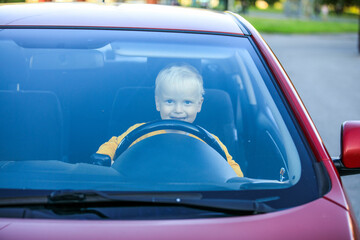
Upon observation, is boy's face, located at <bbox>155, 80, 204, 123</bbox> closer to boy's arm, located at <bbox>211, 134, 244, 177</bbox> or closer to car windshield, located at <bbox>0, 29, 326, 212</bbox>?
car windshield, located at <bbox>0, 29, 326, 212</bbox>

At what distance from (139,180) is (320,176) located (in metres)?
0.63

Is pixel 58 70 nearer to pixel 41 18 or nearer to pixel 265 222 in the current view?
pixel 41 18

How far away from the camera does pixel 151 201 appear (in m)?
1.72

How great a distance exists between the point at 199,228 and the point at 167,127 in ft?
2.47

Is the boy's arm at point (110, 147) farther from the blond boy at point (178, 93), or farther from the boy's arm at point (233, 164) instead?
the boy's arm at point (233, 164)

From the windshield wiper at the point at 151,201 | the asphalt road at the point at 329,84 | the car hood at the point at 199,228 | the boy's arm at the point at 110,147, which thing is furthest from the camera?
the asphalt road at the point at 329,84

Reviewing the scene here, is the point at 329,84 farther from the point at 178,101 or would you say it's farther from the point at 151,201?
the point at 151,201

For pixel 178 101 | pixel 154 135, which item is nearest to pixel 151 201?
pixel 154 135

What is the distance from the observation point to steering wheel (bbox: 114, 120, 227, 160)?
2.30m

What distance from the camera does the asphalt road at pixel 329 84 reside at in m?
6.88

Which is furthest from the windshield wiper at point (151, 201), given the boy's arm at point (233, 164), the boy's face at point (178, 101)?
the boy's face at point (178, 101)

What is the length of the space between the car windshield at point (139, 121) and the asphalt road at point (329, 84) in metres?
2.17

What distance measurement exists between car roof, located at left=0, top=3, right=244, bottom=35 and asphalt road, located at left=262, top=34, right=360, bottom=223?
235 cm

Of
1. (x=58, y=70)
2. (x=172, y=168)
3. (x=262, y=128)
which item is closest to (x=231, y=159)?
(x=262, y=128)
